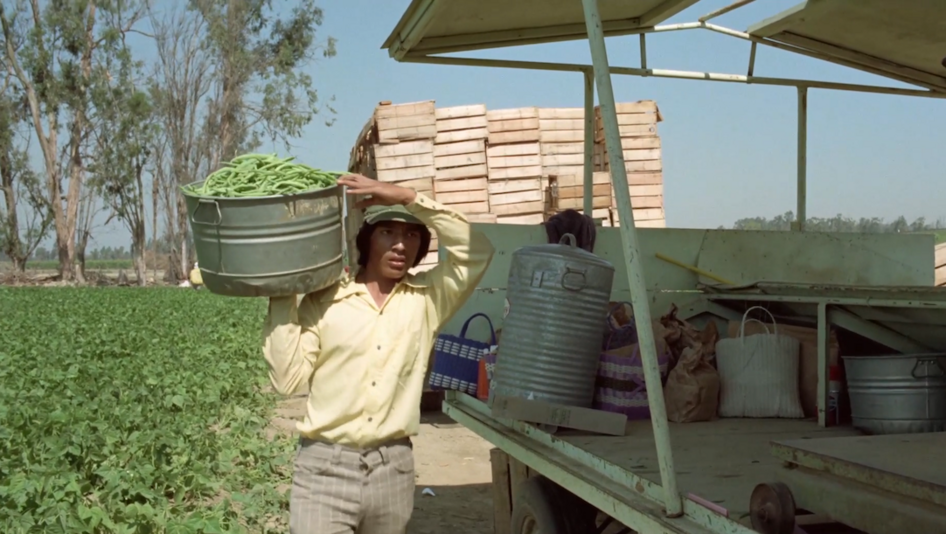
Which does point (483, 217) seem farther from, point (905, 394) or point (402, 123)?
point (905, 394)

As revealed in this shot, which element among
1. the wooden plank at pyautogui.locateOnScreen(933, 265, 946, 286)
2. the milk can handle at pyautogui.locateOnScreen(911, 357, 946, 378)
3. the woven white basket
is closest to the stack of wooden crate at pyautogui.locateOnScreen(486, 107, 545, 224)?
the wooden plank at pyautogui.locateOnScreen(933, 265, 946, 286)

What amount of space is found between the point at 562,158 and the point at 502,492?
26.3 feet

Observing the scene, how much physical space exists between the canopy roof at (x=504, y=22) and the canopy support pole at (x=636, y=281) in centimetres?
157

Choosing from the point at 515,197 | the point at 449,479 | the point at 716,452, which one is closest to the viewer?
the point at 716,452

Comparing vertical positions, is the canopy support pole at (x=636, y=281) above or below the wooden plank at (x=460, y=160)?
below

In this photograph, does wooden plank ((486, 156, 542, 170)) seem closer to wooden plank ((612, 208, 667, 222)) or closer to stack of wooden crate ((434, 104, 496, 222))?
stack of wooden crate ((434, 104, 496, 222))

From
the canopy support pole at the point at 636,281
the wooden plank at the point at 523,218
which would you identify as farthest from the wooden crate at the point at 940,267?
the wooden plank at the point at 523,218

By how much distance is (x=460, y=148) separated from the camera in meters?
11.9

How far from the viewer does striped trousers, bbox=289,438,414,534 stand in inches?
126

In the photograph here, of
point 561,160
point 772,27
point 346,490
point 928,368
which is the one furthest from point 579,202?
point 346,490

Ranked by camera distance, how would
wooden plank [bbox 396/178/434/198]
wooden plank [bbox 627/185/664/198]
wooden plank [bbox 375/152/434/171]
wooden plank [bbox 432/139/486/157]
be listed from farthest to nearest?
wooden plank [bbox 627/185/664/198] → wooden plank [bbox 432/139/486/157] → wooden plank [bbox 375/152/434/171] → wooden plank [bbox 396/178/434/198]

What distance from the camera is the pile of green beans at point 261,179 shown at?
2977 mm

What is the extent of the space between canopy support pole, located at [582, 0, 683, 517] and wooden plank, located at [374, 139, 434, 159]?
887 centimetres

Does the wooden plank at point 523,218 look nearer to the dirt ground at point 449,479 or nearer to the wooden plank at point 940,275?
the dirt ground at point 449,479
